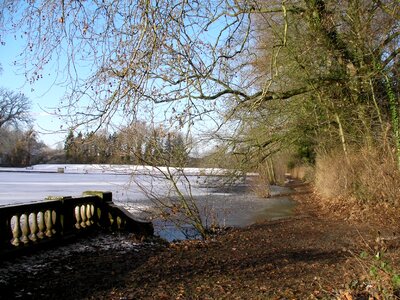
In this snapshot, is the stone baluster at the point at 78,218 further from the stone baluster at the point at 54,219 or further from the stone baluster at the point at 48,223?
the stone baluster at the point at 48,223

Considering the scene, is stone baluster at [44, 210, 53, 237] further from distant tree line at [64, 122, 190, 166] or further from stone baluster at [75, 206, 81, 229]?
distant tree line at [64, 122, 190, 166]

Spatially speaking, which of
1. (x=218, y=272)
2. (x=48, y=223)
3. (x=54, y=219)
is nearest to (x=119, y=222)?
(x=54, y=219)

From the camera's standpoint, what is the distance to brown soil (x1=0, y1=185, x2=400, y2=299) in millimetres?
6035

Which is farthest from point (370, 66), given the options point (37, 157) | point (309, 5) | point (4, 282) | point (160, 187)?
point (37, 157)

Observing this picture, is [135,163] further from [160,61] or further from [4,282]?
[160,61]

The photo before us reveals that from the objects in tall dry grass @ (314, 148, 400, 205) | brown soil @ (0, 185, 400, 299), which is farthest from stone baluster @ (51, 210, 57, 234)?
tall dry grass @ (314, 148, 400, 205)

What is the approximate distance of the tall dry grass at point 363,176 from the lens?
1433cm

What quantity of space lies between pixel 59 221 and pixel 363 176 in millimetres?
11479

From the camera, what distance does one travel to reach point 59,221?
959 centimetres

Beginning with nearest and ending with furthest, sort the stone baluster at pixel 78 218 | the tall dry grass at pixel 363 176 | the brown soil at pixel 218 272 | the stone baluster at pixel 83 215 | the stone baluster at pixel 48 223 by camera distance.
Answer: the brown soil at pixel 218 272 < the stone baluster at pixel 48 223 < the stone baluster at pixel 78 218 < the stone baluster at pixel 83 215 < the tall dry grass at pixel 363 176

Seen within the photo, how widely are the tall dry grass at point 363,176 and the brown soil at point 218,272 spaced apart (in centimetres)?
305

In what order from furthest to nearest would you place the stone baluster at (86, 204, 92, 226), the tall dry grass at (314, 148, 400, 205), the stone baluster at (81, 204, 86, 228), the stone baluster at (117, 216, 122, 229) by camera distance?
the tall dry grass at (314, 148, 400, 205)
the stone baluster at (117, 216, 122, 229)
the stone baluster at (86, 204, 92, 226)
the stone baluster at (81, 204, 86, 228)

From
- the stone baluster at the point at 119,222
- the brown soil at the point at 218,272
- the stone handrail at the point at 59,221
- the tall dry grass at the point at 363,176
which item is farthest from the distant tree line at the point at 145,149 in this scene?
the tall dry grass at the point at 363,176

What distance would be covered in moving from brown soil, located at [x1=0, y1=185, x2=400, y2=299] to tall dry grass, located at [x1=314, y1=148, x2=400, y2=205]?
10.0ft
